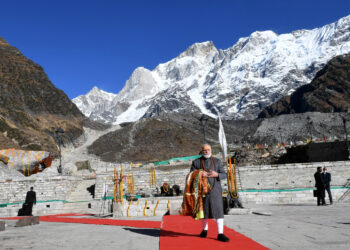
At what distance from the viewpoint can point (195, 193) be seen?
5383 mm

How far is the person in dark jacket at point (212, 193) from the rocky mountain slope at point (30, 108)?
52580mm

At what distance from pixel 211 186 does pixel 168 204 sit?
7180mm

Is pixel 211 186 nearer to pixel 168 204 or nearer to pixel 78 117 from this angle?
→ pixel 168 204

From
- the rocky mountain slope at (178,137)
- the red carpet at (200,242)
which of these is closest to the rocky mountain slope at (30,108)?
the rocky mountain slope at (178,137)

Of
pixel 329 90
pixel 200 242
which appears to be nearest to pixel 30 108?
pixel 200 242

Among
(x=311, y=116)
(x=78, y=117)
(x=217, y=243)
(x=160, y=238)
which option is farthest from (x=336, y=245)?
(x=78, y=117)

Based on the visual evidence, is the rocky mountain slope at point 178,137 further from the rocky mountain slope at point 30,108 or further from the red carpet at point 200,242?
the red carpet at point 200,242

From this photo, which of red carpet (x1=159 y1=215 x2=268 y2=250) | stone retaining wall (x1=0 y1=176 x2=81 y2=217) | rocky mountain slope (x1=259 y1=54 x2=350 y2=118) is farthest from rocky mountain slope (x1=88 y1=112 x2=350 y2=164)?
rocky mountain slope (x1=259 y1=54 x2=350 y2=118)

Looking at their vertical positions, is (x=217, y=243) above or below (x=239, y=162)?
below

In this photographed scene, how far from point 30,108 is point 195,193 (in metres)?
80.5

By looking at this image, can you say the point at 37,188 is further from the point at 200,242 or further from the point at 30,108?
the point at 30,108

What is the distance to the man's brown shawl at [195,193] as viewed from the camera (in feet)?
17.3

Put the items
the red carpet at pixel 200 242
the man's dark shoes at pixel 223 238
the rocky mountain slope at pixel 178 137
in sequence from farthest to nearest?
1. the rocky mountain slope at pixel 178 137
2. the man's dark shoes at pixel 223 238
3. the red carpet at pixel 200 242

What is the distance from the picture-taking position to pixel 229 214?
10.4m
